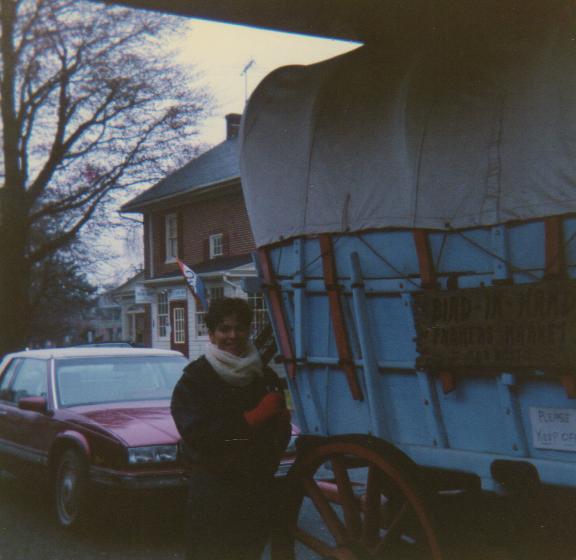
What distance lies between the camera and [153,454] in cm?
654

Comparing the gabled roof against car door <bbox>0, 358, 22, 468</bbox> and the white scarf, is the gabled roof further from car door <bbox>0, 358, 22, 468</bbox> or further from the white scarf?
the white scarf

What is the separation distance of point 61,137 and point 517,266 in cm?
2215

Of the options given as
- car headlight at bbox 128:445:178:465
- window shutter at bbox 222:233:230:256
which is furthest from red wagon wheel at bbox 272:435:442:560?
window shutter at bbox 222:233:230:256

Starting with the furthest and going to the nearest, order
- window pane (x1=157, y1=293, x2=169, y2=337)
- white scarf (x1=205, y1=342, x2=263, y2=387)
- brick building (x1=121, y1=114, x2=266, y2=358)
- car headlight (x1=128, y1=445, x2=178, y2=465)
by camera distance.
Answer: window pane (x1=157, y1=293, x2=169, y2=337) → brick building (x1=121, y1=114, x2=266, y2=358) → car headlight (x1=128, y1=445, x2=178, y2=465) → white scarf (x1=205, y1=342, x2=263, y2=387)

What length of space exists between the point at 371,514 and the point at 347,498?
0.22m

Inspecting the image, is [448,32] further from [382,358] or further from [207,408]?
[207,408]

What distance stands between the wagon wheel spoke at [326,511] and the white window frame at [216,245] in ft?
83.8

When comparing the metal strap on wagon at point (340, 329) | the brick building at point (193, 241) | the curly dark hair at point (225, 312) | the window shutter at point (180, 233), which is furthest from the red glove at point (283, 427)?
the window shutter at point (180, 233)

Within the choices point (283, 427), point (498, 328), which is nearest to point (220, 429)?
point (283, 427)

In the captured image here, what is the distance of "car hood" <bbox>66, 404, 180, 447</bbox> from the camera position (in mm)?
6607

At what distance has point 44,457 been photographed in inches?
291

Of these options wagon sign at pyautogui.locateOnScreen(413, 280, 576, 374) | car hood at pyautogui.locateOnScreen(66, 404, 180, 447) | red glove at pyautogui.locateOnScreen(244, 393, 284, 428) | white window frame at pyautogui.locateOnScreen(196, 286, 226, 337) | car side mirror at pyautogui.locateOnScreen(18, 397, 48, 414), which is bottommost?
car hood at pyautogui.locateOnScreen(66, 404, 180, 447)

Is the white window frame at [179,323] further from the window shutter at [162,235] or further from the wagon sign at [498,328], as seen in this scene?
the wagon sign at [498,328]

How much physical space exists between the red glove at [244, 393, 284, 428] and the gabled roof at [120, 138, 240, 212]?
2465 centimetres
